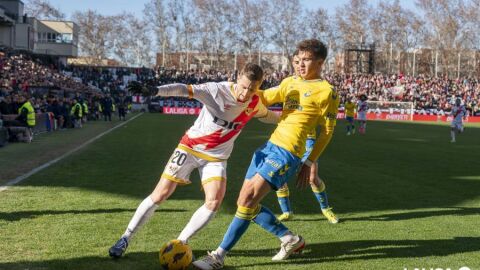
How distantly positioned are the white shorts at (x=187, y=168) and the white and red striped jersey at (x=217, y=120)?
78mm

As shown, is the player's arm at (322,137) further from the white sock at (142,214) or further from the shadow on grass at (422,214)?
the shadow on grass at (422,214)

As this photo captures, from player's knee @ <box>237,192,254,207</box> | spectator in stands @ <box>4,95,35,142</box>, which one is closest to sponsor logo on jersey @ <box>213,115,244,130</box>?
player's knee @ <box>237,192,254,207</box>

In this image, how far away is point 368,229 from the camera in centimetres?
789

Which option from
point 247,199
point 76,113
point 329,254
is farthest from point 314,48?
point 76,113

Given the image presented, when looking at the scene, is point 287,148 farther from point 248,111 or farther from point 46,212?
point 46,212

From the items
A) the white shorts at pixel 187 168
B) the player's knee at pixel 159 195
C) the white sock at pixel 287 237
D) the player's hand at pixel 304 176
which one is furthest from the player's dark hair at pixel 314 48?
the player's knee at pixel 159 195

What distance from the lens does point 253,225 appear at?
313 inches

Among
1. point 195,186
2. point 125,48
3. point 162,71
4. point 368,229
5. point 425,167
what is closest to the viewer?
point 368,229

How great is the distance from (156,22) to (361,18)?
35.4 metres

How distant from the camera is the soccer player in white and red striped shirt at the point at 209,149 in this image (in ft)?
19.8

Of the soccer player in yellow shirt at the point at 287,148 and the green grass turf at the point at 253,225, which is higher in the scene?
the soccer player in yellow shirt at the point at 287,148

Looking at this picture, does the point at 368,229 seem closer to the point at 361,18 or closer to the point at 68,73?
the point at 68,73

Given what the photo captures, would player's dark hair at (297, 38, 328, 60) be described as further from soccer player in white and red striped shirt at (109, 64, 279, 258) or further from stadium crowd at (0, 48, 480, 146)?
stadium crowd at (0, 48, 480, 146)

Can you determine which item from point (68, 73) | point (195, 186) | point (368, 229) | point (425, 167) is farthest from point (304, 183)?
point (68, 73)
